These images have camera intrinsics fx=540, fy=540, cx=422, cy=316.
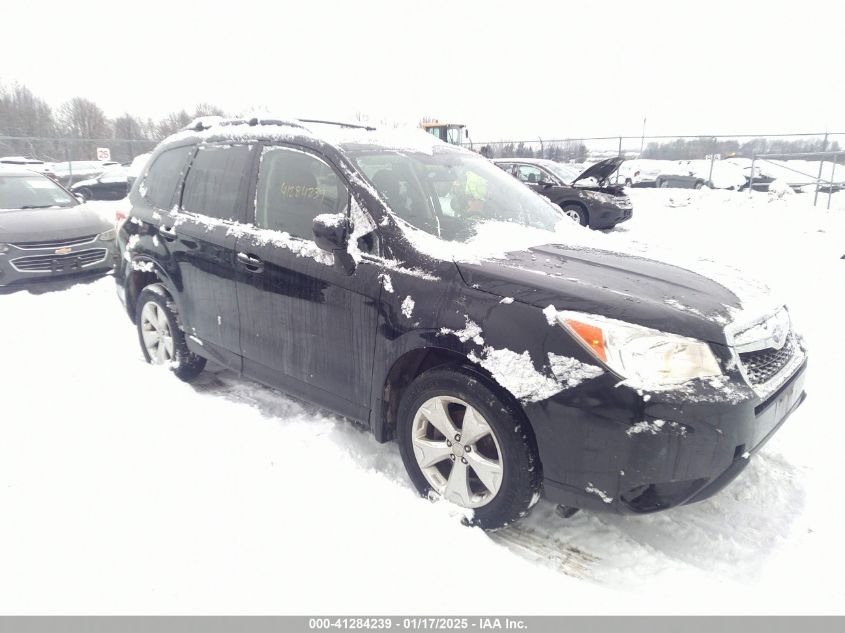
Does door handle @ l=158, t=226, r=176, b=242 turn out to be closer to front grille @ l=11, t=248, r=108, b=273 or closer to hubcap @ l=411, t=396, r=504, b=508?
hubcap @ l=411, t=396, r=504, b=508

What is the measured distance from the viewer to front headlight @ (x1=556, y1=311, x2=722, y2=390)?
2.19 m

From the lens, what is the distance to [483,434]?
250 centimetres

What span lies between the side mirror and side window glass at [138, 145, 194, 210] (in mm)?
1941

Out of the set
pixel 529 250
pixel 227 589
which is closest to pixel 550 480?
pixel 529 250

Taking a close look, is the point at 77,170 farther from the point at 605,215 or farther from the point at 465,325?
the point at 465,325

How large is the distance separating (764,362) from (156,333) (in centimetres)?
430

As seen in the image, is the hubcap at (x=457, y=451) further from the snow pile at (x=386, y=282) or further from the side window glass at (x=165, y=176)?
the side window glass at (x=165, y=176)

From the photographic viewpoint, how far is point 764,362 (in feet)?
8.11

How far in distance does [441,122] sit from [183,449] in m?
22.3

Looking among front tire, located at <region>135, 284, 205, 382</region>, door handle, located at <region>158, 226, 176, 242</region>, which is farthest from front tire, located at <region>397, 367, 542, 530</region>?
door handle, located at <region>158, 226, 176, 242</region>

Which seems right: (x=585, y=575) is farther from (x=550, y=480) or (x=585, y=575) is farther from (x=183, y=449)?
(x=183, y=449)

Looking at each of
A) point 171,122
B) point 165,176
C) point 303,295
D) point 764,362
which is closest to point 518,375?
point 764,362
